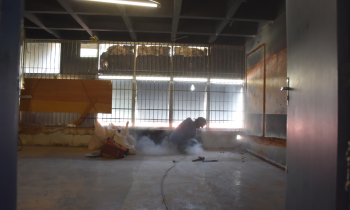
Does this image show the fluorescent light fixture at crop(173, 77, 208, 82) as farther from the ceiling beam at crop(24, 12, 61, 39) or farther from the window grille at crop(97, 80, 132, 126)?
the ceiling beam at crop(24, 12, 61, 39)

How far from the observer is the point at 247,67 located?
6582mm

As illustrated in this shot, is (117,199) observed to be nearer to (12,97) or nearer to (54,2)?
(12,97)

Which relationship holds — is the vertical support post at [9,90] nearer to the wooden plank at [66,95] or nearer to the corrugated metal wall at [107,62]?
the wooden plank at [66,95]

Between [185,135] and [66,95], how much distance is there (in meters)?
3.87

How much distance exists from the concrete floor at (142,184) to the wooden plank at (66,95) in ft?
5.50

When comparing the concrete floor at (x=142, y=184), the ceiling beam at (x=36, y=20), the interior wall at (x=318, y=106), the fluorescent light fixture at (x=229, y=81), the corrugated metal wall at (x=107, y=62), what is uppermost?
the ceiling beam at (x=36, y=20)

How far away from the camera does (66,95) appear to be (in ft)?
20.2

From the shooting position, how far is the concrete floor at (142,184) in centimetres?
253

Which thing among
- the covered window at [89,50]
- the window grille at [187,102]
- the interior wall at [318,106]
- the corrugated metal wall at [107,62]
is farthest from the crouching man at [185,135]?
the interior wall at [318,106]

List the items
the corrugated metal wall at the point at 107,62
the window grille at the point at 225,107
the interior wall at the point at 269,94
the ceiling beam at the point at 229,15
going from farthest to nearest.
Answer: the window grille at the point at 225,107 → the corrugated metal wall at the point at 107,62 → the interior wall at the point at 269,94 → the ceiling beam at the point at 229,15

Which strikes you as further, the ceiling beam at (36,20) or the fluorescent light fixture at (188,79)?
the fluorescent light fixture at (188,79)

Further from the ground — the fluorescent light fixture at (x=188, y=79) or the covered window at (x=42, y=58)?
the covered window at (x=42, y=58)

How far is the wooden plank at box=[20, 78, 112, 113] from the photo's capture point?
6.10 metres

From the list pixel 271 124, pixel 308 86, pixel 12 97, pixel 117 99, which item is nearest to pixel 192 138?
pixel 271 124
